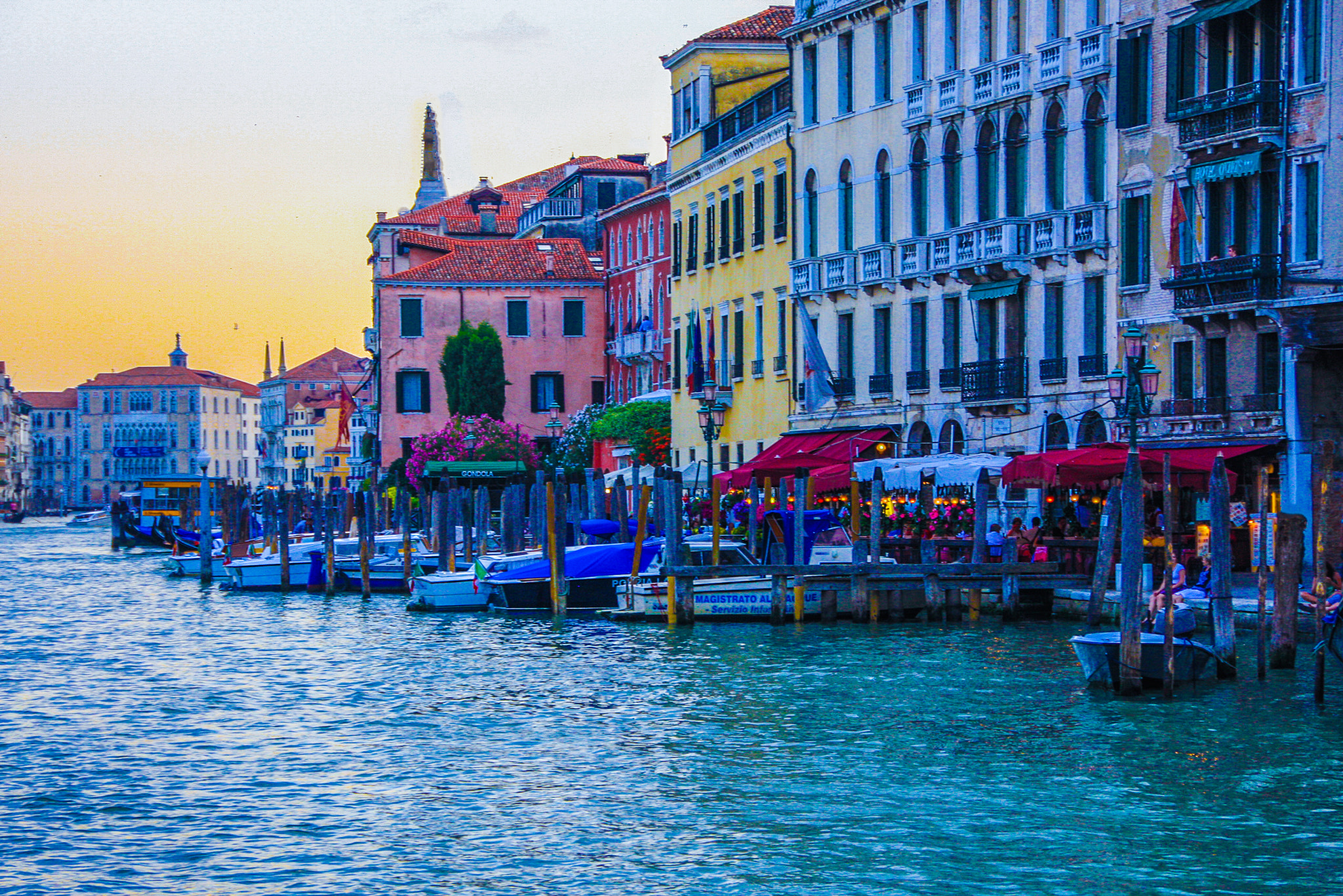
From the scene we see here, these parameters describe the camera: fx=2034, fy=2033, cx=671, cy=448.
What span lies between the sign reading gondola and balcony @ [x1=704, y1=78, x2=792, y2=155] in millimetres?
143356

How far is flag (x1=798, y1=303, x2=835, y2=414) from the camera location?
4397cm

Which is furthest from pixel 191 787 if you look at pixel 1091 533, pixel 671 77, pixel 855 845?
pixel 671 77

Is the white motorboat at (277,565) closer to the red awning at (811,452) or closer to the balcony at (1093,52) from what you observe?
the red awning at (811,452)

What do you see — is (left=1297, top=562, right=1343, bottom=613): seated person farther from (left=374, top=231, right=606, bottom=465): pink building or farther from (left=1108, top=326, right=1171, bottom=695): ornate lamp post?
(left=374, top=231, right=606, bottom=465): pink building

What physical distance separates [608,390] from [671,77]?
1788cm

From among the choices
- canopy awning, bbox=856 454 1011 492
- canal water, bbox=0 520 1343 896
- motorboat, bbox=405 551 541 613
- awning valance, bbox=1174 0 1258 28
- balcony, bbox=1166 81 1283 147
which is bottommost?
canal water, bbox=0 520 1343 896

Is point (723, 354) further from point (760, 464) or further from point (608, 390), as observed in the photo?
point (608, 390)

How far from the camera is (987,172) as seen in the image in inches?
1518

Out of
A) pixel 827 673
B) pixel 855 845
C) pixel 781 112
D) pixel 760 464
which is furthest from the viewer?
pixel 781 112

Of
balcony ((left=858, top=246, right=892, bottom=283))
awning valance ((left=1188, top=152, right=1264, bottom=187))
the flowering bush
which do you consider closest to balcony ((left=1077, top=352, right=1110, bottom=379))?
Answer: awning valance ((left=1188, top=152, right=1264, bottom=187))

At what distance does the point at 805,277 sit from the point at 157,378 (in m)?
158

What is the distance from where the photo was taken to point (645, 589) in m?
31.2

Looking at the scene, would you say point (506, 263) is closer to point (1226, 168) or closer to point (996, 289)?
point (996, 289)

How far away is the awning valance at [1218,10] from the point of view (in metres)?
31.0
